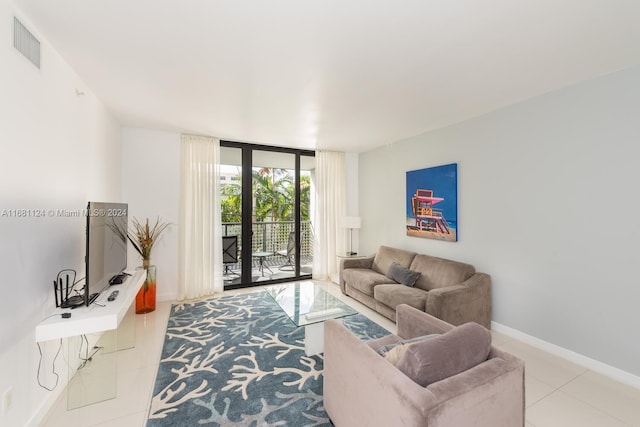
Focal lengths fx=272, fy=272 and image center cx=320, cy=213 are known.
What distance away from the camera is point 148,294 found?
3.80 m

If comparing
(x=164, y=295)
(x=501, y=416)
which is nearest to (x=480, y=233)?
(x=501, y=416)

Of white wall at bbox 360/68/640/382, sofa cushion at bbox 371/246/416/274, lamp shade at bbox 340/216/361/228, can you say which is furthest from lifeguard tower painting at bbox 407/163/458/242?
lamp shade at bbox 340/216/361/228

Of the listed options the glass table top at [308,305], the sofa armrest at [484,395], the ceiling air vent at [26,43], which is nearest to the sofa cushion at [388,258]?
the glass table top at [308,305]

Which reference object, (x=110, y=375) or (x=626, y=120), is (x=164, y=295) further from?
(x=626, y=120)

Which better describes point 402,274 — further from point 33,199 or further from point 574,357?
point 33,199

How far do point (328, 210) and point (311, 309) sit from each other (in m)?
2.75

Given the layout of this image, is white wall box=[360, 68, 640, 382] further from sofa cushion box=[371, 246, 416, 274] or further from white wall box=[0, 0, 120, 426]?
white wall box=[0, 0, 120, 426]

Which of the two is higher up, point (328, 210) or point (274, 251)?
point (328, 210)

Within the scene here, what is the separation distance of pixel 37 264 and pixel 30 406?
2.98ft

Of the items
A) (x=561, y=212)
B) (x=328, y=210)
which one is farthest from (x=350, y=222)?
(x=561, y=212)

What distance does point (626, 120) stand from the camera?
232 centimetres

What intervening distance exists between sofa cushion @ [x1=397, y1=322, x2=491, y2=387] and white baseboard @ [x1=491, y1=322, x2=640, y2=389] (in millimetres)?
1920

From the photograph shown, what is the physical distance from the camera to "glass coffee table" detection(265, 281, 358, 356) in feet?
8.88

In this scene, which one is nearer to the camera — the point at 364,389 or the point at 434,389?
the point at 434,389
